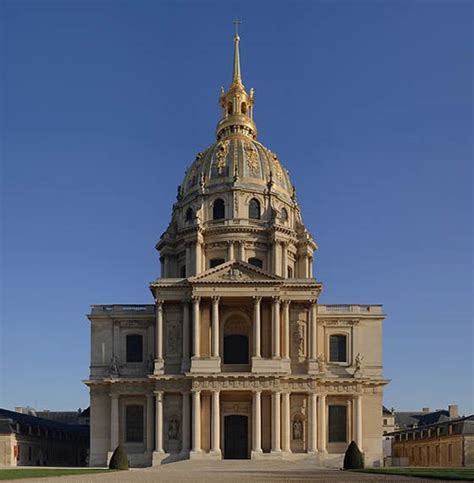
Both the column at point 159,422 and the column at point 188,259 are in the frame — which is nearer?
the column at point 159,422

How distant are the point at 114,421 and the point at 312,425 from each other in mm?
16941

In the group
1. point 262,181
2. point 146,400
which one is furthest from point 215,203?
point 146,400

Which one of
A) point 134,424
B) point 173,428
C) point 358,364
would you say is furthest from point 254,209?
point 134,424

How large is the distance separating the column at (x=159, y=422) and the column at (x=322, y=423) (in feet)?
44.1

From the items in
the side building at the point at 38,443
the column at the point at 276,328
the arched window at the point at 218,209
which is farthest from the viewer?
the arched window at the point at 218,209

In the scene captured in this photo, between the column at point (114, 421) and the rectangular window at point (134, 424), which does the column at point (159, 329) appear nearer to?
the column at point (114, 421)

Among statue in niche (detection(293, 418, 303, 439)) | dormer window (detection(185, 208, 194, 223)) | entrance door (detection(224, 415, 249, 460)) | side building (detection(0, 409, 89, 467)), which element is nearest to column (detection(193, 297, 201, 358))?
entrance door (detection(224, 415, 249, 460))

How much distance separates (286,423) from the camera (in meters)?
62.8

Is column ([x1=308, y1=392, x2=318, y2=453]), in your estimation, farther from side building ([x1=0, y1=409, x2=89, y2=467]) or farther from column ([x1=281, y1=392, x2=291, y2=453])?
side building ([x1=0, y1=409, x2=89, y2=467])

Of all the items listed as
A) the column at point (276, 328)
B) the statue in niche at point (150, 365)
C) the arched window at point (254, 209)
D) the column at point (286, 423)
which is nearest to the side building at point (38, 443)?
the statue in niche at point (150, 365)

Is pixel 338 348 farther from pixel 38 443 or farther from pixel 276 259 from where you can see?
pixel 38 443

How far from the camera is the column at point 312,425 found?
62.7 m

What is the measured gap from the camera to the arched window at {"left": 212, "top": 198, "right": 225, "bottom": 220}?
254ft

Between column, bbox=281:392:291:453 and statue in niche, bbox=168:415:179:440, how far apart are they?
8.97 meters
